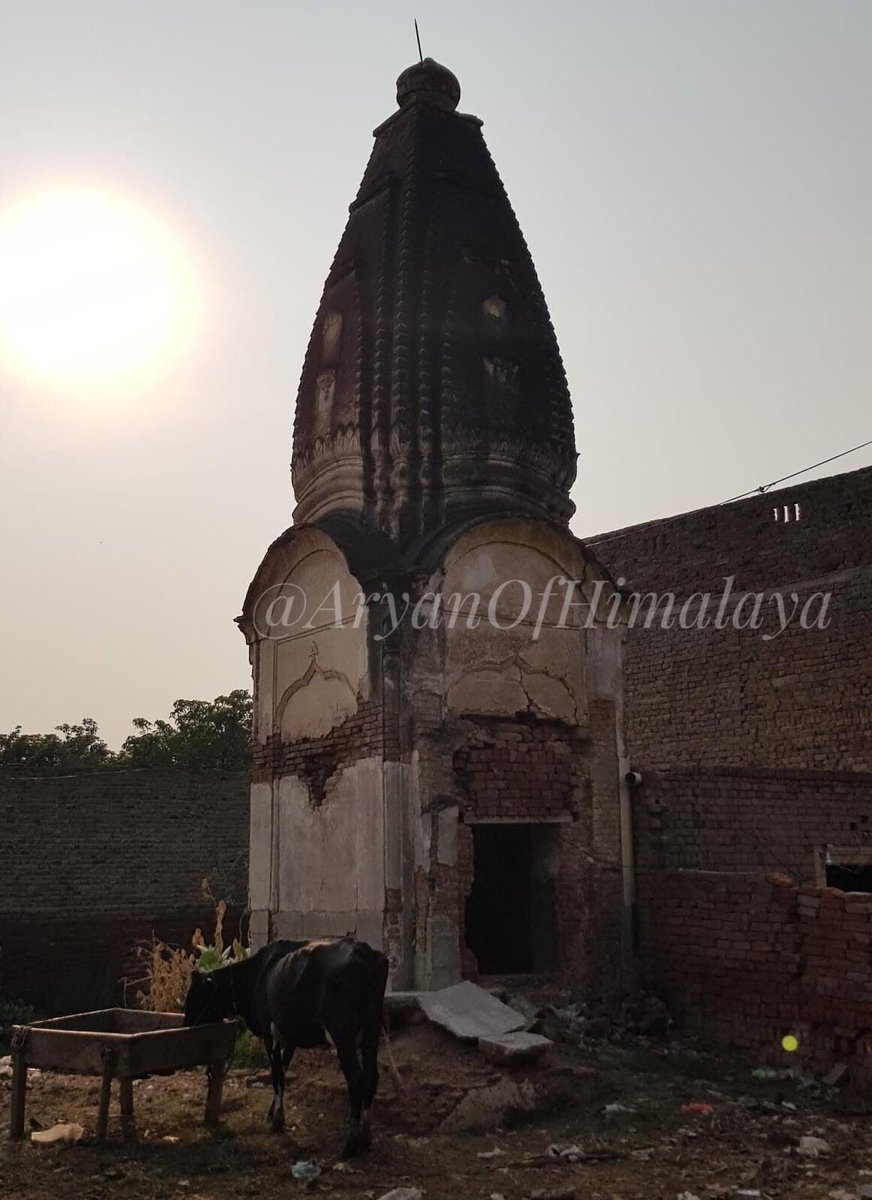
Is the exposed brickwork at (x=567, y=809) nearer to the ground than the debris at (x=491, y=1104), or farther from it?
farther from it

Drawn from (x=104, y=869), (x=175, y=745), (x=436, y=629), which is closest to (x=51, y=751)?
(x=175, y=745)

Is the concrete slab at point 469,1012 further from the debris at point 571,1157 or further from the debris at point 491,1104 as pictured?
the debris at point 571,1157

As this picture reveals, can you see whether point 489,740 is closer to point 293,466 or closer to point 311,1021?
point 311,1021

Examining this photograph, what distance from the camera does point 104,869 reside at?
17.0m

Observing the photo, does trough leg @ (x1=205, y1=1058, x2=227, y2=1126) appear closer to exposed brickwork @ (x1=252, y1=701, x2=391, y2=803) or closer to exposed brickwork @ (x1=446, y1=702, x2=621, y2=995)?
exposed brickwork @ (x1=446, y1=702, x2=621, y2=995)

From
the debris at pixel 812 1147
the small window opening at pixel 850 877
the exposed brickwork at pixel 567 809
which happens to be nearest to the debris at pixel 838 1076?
the debris at pixel 812 1147

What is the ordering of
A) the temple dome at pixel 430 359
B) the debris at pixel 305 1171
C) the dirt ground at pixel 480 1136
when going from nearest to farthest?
the dirt ground at pixel 480 1136, the debris at pixel 305 1171, the temple dome at pixel 430 359

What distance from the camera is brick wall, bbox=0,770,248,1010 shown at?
1578cm

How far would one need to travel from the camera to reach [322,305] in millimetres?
11359

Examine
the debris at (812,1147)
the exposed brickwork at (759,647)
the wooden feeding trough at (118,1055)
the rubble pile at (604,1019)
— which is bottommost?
the debris at (812,1147)

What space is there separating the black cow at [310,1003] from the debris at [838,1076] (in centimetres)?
307

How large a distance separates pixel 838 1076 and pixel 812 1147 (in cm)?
142

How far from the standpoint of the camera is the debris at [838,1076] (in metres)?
7.43

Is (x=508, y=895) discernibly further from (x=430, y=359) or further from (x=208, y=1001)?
(x=430, y=359)
